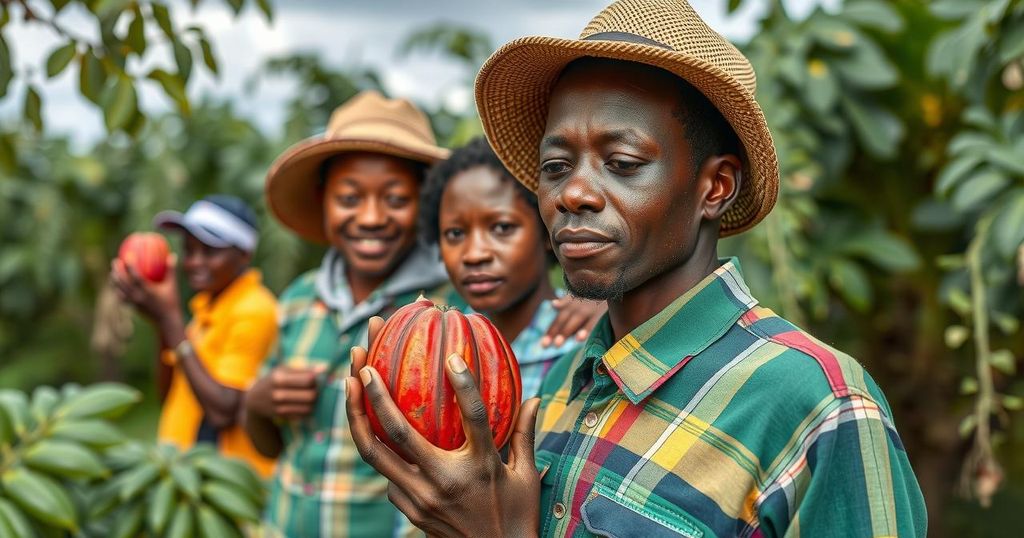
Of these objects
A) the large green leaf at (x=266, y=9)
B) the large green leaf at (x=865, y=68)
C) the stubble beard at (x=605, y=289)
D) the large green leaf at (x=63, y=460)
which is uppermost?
the large green leaf at (x=266, y=9)

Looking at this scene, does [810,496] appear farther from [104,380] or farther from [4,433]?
[104,380]

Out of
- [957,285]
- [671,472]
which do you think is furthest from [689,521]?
[957,285]

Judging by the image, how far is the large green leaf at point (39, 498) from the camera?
2619 millimetres

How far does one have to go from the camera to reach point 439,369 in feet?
4.59

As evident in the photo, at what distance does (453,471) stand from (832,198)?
3.19m

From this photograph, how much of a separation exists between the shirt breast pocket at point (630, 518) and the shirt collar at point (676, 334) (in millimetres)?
136

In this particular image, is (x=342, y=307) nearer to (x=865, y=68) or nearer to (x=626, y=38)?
(x=626, y=38)

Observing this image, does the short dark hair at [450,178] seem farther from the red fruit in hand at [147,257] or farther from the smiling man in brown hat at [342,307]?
the red fruit in hand at [147,257]

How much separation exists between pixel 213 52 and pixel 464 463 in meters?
1.69

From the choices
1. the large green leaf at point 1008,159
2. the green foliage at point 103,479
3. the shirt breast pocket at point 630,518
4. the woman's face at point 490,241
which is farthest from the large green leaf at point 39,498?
the large green leaf at point 1008,159

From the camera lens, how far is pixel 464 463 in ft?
4.30

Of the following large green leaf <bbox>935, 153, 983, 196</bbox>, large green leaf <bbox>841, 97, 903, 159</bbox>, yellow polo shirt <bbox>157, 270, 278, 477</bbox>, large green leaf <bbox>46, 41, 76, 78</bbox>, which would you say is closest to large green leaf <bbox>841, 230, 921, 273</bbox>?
large green leaf <bbox>841, 97, 903, 159</bbox>

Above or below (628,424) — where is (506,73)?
above

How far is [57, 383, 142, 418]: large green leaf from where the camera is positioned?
294 cm
